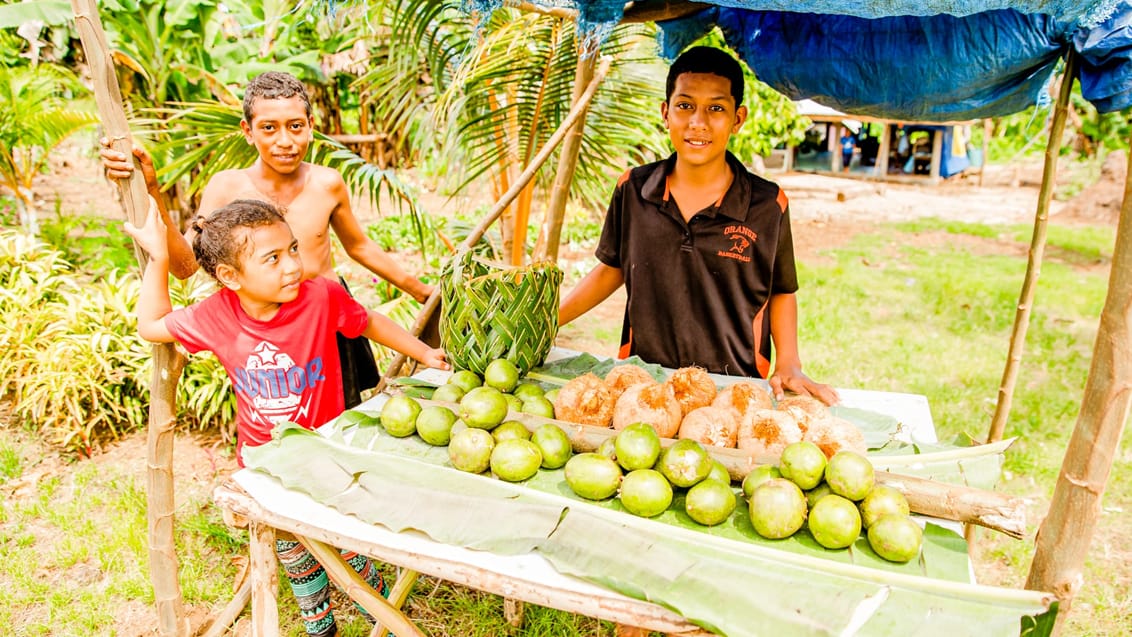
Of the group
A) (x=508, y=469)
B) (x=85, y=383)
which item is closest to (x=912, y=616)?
(x=508, y=469)

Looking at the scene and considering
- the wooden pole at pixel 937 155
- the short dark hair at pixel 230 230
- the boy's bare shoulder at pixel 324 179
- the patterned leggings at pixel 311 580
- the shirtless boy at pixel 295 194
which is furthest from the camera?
the wooden pole at pixel 937 155

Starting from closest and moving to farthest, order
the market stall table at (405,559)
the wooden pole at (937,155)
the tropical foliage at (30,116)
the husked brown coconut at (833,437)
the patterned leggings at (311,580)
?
the market stall table at (405,559), the husked brown coconut at (833,437), the patterned leggings at (311,580), the tropical foliage at (30,116), the wooden pole at (937,155)

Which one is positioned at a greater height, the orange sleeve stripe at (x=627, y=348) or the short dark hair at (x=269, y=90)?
the short dark hair at (x=269, y=90)

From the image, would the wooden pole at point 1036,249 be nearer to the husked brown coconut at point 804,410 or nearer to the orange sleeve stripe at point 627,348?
the husked brown coconut at point 804,410

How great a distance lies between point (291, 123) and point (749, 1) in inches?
63.0

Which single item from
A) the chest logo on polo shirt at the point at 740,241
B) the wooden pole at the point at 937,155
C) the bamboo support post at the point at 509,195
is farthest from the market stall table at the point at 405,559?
the wooden pole at the point at 937,155

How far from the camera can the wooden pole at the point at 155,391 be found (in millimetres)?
1958

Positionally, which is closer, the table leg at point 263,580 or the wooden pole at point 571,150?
the table leg at point 263,580

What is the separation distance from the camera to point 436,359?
2510mm

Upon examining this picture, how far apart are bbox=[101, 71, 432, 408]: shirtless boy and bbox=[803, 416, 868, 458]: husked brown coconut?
160 cm

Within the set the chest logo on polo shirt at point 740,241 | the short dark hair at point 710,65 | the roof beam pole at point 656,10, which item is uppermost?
the roof beam pole at point 656,10

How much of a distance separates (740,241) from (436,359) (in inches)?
46.4

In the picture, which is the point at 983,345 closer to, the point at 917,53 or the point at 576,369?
the point at 917,53

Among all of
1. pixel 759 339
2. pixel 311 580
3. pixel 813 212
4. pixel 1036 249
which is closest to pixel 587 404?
pixel 759 339
